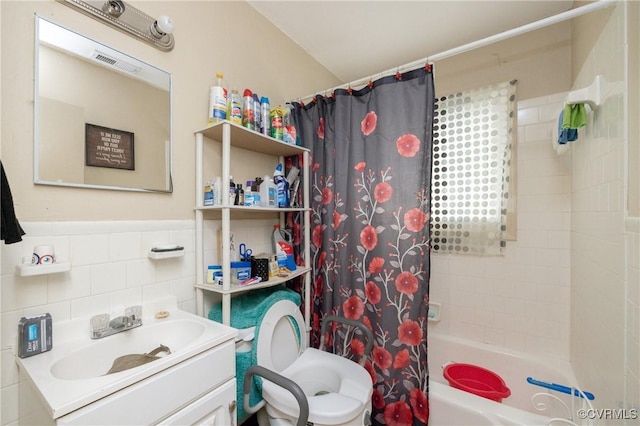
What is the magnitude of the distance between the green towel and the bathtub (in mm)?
1173

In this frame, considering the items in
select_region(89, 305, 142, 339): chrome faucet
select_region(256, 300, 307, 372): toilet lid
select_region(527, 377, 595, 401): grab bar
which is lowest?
select_region(527, 377, 595, 401): grab bar

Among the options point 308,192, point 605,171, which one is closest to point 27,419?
point 308,192

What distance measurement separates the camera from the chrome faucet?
0.91 m

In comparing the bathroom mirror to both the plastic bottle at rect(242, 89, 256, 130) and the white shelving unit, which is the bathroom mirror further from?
the plastic bottle at rect(242, 89, 256, 130)

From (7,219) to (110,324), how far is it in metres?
0.46

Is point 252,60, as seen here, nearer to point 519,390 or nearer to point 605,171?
point 605,171

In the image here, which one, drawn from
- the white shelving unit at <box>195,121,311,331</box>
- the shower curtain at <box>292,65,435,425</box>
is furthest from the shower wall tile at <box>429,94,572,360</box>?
the white shelving unit at <box>195,121,311,331</box>

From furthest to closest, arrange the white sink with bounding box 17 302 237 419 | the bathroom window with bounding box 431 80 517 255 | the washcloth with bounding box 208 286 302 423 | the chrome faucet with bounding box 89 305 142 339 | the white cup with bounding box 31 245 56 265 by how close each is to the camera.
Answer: the bathroom window with bounding box 431 80 517 255, the washcloth with bounding box 208 286 302 423, the chrome faucet with bounding box 89 305 142 339, the white cup with bounding box 31 245 56 265, the white sink with bounding box 17 302 237 419

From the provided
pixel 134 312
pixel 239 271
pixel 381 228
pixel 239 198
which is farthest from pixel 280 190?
pixel 134 312

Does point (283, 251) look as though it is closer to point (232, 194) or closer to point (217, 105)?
point (232, 194)

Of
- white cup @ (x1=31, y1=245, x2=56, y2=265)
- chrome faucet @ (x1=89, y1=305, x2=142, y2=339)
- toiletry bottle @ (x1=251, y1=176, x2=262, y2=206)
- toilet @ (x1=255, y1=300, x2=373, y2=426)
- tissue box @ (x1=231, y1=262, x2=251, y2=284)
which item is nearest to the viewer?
white cup @ (x1=31, y1=245, x2=56, y2=265)

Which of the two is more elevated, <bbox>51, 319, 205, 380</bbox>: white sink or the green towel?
the green towel

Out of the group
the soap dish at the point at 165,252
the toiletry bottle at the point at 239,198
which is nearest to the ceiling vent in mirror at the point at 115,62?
Answer: the toiletry bottle at the point at 239,198

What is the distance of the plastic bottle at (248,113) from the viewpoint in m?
1.33
